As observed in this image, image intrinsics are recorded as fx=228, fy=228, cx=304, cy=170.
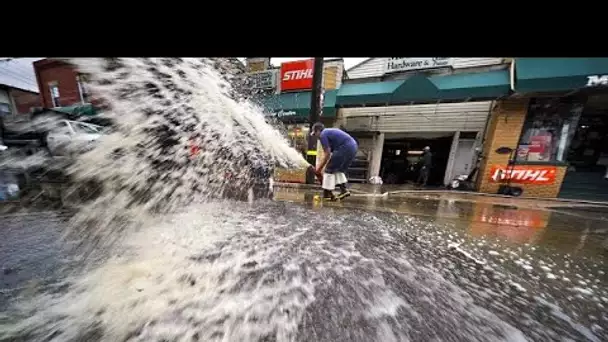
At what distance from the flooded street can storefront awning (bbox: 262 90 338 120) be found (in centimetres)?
669

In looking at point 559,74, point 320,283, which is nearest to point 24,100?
point 320,283

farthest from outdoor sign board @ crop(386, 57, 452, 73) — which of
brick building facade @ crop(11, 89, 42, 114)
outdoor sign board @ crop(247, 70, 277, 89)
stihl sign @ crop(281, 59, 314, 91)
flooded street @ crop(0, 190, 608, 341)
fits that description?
brick building facade @ crop(11, 89, 42, 114)

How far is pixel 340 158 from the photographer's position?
4652 millimetres

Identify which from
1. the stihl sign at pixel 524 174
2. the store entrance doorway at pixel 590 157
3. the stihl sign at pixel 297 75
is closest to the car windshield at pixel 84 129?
the stihl sign at pixel 297 75

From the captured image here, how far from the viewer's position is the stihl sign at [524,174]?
6.88 m

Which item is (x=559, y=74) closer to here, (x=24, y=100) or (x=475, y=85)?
(x=475, y=85)

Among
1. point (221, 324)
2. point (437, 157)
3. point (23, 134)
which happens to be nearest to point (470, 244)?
point (221, 324)

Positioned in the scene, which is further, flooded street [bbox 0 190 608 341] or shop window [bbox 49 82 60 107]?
shop window [bbox 49 82 60 107]

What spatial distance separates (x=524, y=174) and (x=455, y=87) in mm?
3434

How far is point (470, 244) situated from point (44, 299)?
12.3 ft

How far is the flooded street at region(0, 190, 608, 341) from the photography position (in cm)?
Result: 123

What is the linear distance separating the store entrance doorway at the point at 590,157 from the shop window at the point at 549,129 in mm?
1199

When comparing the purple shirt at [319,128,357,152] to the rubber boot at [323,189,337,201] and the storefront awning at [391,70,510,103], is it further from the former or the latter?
the storefront awning at [391,70,510,103]

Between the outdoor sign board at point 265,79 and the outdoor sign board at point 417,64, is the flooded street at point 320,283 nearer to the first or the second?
the outdoor sign board at point 417,64
